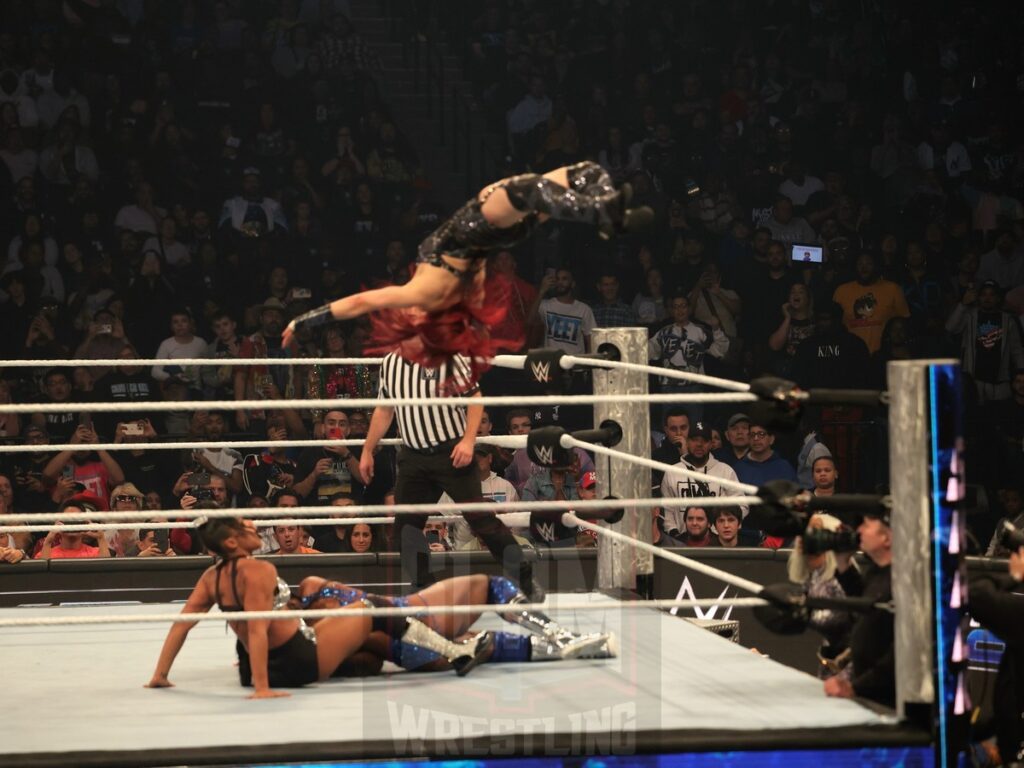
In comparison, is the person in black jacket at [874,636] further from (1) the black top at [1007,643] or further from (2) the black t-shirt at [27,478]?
(2) the black t-shirt at [27,478]

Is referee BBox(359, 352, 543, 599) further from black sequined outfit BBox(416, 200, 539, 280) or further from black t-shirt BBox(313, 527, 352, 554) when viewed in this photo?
black t-shirt BBox(313, 527, 352, 554)

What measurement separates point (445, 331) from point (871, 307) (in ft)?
13.4

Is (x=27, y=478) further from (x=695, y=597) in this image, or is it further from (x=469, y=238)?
(x=469, y=238)

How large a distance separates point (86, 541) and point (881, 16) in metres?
5.41

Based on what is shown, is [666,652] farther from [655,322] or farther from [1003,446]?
[655,322]

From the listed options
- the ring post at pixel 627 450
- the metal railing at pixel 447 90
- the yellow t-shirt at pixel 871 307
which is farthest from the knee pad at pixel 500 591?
the metal railing at pixel 447 90

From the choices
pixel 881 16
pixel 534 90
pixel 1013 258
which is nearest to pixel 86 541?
pixel 534 90

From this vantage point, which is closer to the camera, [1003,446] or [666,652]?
[666,652]

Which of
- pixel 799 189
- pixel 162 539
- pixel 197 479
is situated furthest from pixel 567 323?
pixel 162 539

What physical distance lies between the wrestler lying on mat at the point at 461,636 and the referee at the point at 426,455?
357mm

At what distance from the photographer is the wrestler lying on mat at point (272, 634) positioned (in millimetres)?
2693

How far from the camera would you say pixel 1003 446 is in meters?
5.51

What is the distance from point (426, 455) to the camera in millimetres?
3570

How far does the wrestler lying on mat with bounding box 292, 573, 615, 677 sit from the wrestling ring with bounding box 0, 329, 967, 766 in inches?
1.6
